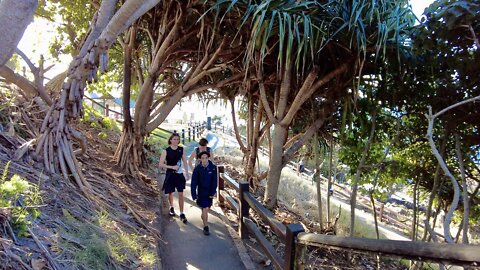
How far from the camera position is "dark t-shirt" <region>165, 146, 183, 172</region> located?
4.89m

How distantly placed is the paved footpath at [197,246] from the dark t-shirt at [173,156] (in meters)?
0.84

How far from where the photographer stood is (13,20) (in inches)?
101

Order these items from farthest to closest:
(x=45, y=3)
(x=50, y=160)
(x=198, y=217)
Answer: (x=45, y=3) → (x=198, y=217) → (x=50, y=160)

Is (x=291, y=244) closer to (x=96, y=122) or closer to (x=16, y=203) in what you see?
(x=16, y=203)

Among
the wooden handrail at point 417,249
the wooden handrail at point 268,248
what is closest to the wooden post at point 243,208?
the wooden handrail at point 268,248

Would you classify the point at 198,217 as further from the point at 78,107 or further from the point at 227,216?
the point at 78,107

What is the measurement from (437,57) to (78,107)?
14.2 ft

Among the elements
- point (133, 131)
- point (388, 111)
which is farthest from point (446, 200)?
point (133, 131)

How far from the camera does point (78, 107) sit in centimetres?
407

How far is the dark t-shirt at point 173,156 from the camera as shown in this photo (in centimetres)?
489

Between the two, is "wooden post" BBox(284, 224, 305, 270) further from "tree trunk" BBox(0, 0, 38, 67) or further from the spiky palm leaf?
"tree trunk" BBox(0, 0, 38, 67)

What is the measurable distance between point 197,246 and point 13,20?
3.06 metres

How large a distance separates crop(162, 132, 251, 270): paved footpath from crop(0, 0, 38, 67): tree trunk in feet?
8.44

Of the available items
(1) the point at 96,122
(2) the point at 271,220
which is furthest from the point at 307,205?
(2) the point at 271,220
